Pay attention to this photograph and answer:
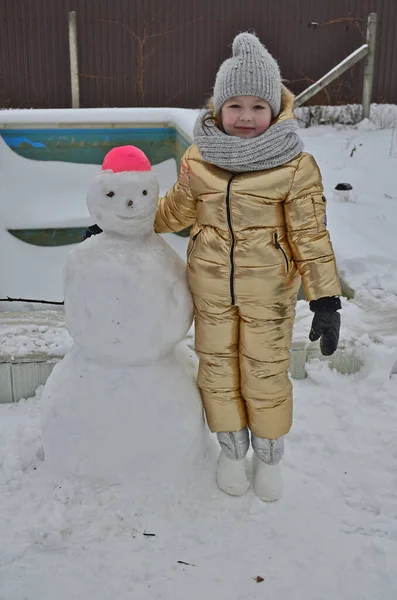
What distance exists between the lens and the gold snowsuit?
1.90 meters

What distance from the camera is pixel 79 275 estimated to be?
76.6 inches

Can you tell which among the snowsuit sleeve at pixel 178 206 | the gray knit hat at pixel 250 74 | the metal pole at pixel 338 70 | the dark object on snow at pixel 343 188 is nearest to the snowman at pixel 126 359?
the snowsuit sleeve at pixel 178 206

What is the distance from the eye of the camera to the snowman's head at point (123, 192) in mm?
1935

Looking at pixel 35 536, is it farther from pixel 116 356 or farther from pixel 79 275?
pixel 79 275

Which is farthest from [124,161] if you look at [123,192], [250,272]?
[250,272]

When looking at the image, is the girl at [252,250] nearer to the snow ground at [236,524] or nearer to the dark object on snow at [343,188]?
the snow ground at [236,524]

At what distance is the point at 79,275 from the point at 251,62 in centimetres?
83

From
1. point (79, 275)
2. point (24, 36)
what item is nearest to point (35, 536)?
point (79, 275)

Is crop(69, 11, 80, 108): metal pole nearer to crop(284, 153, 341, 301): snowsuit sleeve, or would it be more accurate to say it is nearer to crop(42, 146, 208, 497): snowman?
crop(42, 146, 208, 497): snowman

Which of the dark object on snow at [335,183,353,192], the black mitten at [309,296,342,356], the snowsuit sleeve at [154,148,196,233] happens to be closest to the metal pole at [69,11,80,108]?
the dark object on snow at [335,183,353,192]

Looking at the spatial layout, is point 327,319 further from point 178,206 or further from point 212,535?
point 212,535

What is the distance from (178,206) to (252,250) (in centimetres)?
34

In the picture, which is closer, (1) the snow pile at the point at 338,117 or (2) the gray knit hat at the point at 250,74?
(2) the gray knit hat at the point at 250,74

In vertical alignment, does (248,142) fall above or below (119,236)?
above
